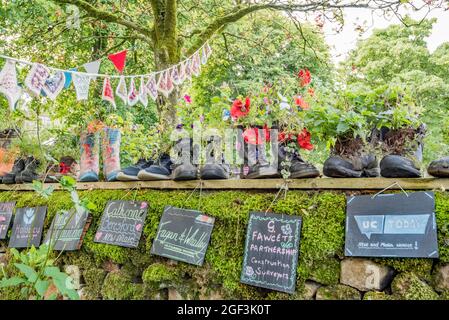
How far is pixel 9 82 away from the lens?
2.08m

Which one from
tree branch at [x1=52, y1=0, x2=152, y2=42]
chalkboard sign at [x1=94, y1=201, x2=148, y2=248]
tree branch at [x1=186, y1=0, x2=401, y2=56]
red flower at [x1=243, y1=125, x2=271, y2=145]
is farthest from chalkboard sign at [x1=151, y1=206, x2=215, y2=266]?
tree branch at [x1=52, y1=0, x2=152, y2=42]

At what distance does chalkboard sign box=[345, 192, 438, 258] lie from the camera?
120cm

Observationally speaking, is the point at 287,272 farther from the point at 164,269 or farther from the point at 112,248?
the point at 112,248

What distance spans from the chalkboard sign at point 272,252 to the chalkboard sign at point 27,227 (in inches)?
60.5

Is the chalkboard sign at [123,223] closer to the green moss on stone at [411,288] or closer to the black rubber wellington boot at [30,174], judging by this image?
the black rubber wellington boot at [30,174]

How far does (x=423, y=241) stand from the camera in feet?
3.92

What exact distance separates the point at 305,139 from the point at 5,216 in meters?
2.23

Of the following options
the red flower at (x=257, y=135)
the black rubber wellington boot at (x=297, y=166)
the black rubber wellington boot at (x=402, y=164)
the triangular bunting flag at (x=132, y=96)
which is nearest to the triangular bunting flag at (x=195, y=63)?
the triangular bunting flag at (x=132, y=96)

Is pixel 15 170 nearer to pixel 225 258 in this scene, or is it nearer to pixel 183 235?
pixel 183 235

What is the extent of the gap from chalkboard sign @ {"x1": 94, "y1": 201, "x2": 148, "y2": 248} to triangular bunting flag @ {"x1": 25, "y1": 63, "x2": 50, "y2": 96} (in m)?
0.86

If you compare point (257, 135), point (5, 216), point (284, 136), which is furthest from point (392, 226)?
point (5, 216)

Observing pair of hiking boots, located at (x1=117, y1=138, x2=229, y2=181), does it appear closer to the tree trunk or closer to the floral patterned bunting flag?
the tree trunk

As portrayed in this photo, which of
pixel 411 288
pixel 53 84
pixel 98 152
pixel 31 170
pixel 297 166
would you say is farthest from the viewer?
pixel 31 170
